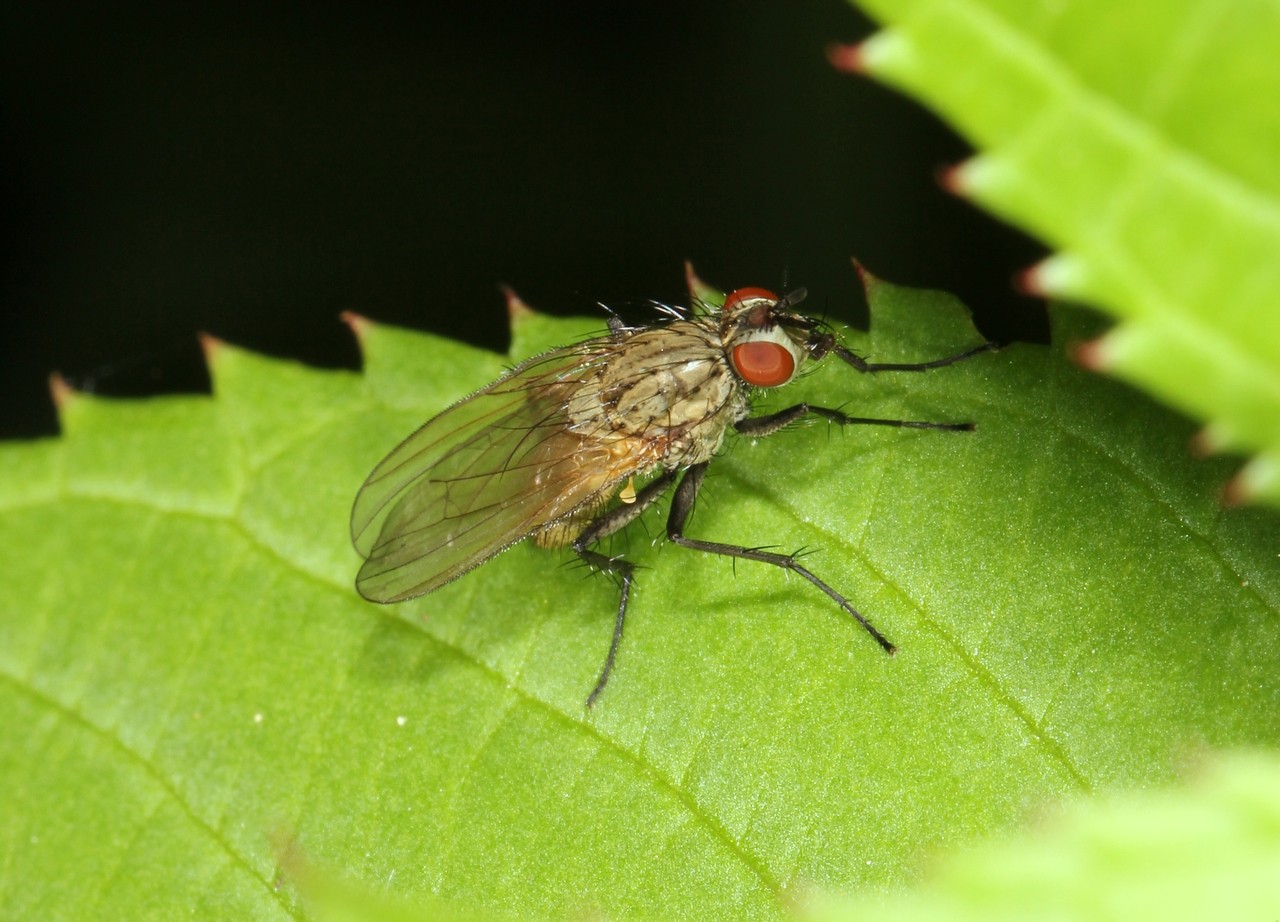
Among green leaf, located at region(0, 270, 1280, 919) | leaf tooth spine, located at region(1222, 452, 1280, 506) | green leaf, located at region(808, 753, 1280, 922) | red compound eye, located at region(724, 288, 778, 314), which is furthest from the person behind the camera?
red compound eye, located at region(724, 288, 778, 314)

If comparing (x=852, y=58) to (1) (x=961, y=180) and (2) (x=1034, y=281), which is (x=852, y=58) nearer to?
(1) (x=961, y=180)

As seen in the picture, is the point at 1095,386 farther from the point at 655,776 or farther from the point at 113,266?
the point at 113,266

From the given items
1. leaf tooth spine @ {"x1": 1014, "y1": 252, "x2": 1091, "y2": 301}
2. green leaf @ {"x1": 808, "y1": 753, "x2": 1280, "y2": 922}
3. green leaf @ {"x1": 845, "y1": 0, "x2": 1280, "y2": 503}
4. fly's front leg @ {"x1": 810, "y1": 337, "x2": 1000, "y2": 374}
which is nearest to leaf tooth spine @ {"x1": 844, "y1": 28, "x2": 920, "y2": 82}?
green leaf @ {"x1": 845, "y1": 0, "x2": 1280, "y2": 503}

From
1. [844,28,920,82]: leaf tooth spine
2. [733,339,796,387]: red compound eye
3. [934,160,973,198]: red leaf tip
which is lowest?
[733,339,796,387]: red compound eye

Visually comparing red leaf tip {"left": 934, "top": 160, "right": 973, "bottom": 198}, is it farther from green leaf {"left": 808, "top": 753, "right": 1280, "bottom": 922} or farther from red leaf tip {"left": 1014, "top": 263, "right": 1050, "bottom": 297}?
green leaf {"left": 808, "top": 753, "right": 1280, "bottom": 922}

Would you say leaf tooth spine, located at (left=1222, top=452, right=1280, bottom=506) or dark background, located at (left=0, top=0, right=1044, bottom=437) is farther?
dark background, located at (left=0, top=0, right=1044, bottom=437)

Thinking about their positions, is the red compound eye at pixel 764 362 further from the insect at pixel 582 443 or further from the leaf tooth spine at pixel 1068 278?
the leaf tooth spine at pixel 1068 278
